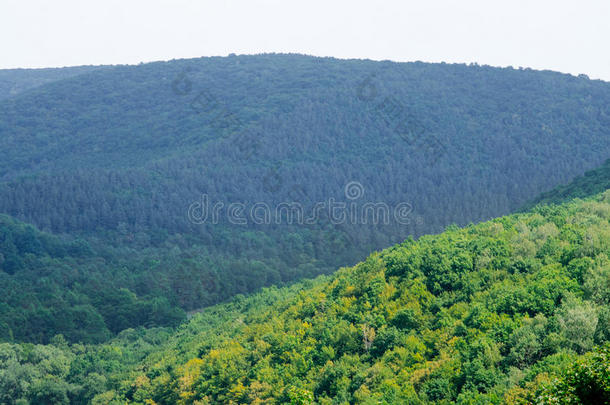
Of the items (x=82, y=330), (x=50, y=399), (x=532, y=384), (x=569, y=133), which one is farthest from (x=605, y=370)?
(x=569, y=133)

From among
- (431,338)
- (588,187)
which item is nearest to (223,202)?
(588,187)

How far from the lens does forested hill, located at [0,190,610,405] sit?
2692 centimetres

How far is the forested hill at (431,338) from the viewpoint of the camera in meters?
26.9

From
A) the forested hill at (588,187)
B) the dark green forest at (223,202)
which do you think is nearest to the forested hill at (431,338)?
the forested hill at (588,187)

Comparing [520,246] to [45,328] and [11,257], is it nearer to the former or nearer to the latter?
[45,328]

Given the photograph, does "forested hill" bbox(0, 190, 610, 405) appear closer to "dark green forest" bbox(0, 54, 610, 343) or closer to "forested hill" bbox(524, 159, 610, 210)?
"forested hill" bbox(524, 159, 610, 210)

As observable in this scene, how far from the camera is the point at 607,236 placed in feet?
123

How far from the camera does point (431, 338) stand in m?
34.9

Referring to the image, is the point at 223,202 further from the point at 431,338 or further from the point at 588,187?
the point at 431,338

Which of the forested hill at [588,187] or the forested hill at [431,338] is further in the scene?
the forested hill at [588,187]

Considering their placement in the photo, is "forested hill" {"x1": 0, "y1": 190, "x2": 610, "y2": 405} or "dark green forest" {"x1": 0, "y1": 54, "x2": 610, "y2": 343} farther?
"dark green forest" {"x1": 0, "y1": 54, "x2": 610, "y2": 343}

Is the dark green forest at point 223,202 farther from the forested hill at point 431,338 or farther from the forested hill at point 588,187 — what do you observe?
the forested hill at point 588,187

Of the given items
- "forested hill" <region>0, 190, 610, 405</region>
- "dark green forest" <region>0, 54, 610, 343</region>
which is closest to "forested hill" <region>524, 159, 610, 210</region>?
"forested hill" <region>0, 190, 610, 405</region>

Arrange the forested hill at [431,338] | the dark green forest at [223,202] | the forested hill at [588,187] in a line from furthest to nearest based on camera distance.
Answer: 1. the dark green forest at [223,202]
2. the forested hill at [588,187]
3. the forested hill at [431,338]
